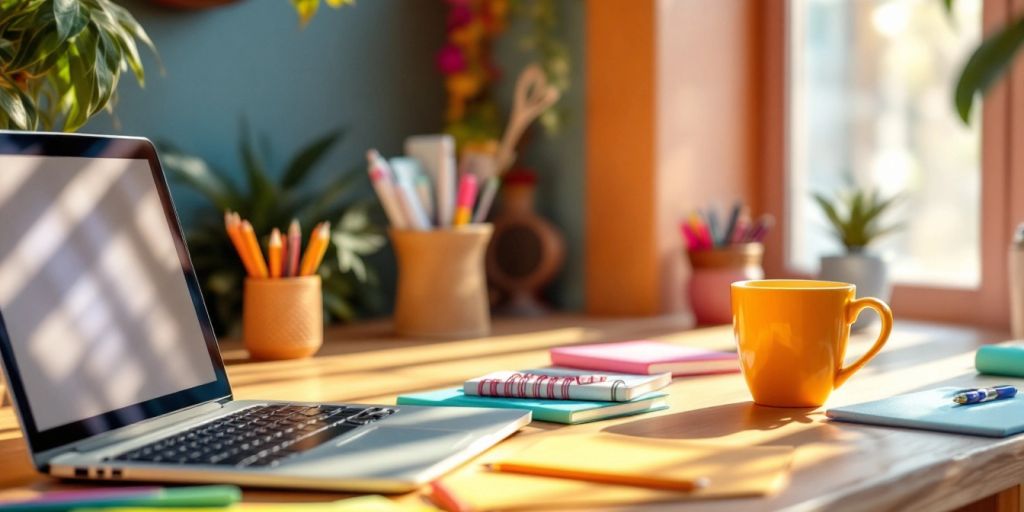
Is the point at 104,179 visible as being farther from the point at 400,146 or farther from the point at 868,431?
the point at 400,146

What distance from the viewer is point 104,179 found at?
863mm

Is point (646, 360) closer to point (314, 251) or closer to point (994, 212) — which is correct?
point (314, 251)

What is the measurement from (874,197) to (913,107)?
23 centimetres

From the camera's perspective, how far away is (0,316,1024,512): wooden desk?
70 cm

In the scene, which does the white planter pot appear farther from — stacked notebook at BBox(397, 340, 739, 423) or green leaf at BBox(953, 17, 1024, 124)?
green leaf at BBox(953, 17, 1024, 124)

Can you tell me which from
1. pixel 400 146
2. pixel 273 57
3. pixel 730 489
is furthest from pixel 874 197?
pixel 730 489

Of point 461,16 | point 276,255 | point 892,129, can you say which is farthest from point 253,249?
point 892,129

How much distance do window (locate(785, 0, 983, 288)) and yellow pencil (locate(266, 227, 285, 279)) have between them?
863 millimetres

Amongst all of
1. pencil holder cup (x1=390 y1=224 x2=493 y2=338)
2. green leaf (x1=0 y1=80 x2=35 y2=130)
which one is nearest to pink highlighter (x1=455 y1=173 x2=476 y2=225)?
pencil holder cup (x1=390 y1=224 x2=493 y2=338)

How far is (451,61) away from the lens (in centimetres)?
188

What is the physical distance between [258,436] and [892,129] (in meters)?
1.29

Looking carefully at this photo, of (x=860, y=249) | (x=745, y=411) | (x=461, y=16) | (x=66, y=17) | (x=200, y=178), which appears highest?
(x=461, y=16)

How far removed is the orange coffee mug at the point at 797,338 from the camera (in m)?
0.92

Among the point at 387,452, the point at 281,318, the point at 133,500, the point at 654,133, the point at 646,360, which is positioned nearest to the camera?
the point at 133,500
